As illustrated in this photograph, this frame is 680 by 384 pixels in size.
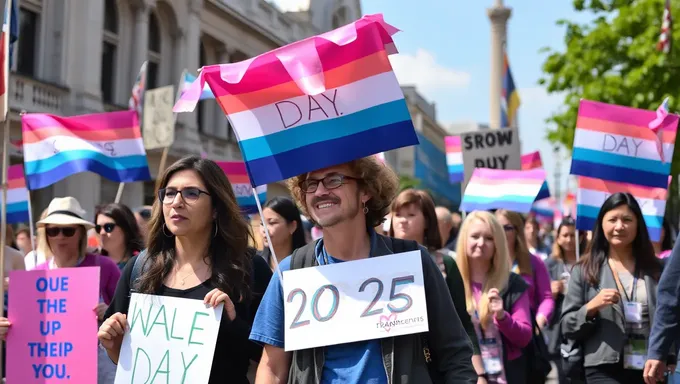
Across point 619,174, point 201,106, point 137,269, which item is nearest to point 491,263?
point 619,174

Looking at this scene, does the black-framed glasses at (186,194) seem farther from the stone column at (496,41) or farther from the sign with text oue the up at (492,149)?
the stone column at (496,41)

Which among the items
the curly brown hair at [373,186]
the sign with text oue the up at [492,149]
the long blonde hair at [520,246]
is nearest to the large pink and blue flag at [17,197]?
the sign with text oue the up at [492,149]

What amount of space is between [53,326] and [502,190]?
214 inches

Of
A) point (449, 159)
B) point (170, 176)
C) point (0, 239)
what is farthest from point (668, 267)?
point (449, 159)

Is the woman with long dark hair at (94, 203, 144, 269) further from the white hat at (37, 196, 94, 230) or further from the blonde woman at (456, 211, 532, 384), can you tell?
the blonde woman at (456, 211, 532, 384)

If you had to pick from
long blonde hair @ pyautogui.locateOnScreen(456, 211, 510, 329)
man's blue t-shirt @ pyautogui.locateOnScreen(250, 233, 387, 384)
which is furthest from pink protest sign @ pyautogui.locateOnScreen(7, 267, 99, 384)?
long blonde hair @ pyautogui.locateOnScreen(456, 211, 510, 329)

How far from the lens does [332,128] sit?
331 centimetres

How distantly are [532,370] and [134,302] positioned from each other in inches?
115

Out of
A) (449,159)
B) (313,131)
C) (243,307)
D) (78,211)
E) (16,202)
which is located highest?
(449,159)

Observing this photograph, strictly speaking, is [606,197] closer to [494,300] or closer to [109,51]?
[494,300]

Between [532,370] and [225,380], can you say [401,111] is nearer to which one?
[225,380]

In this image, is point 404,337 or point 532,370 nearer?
point 404,337

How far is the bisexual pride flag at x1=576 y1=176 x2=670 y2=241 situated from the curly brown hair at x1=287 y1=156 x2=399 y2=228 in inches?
168

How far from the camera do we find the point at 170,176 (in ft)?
12.8
